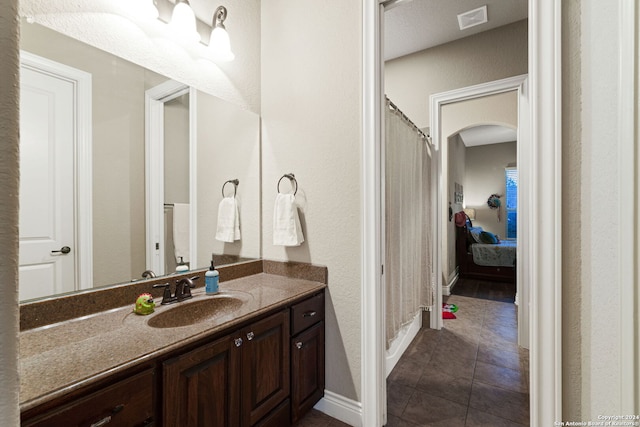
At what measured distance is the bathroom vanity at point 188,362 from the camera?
753 millimetres

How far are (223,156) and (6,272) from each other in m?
1.62

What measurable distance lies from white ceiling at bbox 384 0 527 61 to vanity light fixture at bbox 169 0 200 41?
5.21 feet

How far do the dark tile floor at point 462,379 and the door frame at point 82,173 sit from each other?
176 cm

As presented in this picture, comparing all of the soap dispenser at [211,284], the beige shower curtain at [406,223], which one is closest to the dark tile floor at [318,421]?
the beige shower curtain at [406,223]

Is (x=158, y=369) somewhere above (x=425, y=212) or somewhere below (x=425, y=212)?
below

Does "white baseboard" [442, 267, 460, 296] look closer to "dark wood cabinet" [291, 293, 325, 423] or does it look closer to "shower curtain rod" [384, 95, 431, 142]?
"shower curtain rod" [384, 95, 431, 142]

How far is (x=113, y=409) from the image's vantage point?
A: 80cm

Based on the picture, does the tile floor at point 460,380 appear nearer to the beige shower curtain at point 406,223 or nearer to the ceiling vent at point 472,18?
the beige shower curtain at point 406,223

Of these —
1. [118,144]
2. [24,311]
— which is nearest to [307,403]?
[24,311]

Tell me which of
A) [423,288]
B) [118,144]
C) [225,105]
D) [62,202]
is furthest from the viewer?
[423,288]

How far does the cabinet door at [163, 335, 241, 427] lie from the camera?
3.08ft

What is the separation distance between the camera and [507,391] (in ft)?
6.16

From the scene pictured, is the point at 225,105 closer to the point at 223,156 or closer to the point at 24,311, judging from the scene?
the point at 223,156

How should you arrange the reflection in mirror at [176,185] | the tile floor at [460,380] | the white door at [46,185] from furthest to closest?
the tile floor at [460,380] → the reflection in mirror at [176,185] → the white door at [46,185]
